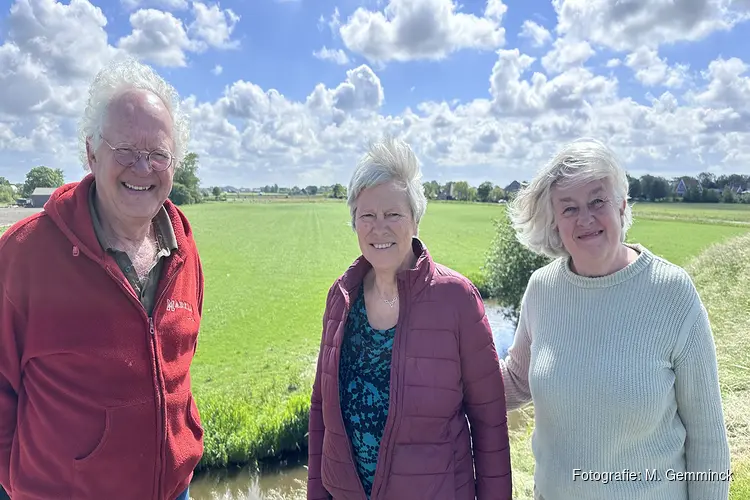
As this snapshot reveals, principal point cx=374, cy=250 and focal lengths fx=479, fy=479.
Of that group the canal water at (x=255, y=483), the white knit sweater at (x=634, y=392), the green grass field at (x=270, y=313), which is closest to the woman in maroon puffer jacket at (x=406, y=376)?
the white knit sweater at (x=634, y=392)

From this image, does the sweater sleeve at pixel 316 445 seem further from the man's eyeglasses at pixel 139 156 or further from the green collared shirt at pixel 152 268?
the man's eyeglasses at pixel 139 156

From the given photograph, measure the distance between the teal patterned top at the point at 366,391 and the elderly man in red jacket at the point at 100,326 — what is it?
897mm

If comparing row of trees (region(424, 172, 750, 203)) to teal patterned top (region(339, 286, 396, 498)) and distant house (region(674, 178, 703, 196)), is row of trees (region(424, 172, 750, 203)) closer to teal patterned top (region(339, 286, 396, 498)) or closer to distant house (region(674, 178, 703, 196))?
distant house (region(674, 178, 703, 196))

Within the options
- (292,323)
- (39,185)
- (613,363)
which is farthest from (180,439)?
(39,185)

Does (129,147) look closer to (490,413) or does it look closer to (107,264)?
(107,264)

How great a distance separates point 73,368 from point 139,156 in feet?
3.40

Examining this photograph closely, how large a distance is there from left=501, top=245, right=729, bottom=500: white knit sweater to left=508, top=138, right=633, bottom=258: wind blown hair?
272 millimetres

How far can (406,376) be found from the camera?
2273 millimetres

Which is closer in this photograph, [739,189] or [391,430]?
[391,430]

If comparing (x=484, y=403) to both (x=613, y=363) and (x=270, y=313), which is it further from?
(x=270, y=313)

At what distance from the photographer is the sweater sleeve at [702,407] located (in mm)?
2088

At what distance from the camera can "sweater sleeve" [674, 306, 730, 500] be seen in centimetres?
209

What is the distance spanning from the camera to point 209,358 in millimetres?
13562

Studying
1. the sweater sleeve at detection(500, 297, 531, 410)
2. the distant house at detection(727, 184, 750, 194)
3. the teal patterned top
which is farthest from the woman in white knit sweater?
the distant house at detection(727, 184, 750, 194)
